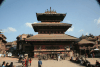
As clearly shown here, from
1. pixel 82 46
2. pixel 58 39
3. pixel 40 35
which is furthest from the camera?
pixel 82 46

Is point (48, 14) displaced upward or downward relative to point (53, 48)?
upward

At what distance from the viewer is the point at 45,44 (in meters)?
22.4

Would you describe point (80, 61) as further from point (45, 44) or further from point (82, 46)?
point (82, 46)

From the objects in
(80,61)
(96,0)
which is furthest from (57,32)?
(96,0)

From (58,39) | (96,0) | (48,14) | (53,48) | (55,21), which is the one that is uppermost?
(48,14)

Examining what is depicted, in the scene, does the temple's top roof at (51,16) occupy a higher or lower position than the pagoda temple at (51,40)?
higher

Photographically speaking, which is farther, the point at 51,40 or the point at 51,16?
the point at 51,16

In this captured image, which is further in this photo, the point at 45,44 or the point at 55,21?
the point at 55,21

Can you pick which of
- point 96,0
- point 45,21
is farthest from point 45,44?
point 96,0

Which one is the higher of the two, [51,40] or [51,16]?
[51,16]

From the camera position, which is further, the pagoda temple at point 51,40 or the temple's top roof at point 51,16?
the temple's top roof at point 51,16

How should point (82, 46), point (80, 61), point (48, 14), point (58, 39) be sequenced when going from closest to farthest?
point (80, 61), point (58, 39), point (48, 14), point (82, 46)

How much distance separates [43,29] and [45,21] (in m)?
2.97

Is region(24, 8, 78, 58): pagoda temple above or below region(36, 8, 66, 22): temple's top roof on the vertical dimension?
below
